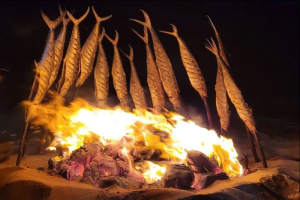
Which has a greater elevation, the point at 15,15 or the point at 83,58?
the point at 15,15

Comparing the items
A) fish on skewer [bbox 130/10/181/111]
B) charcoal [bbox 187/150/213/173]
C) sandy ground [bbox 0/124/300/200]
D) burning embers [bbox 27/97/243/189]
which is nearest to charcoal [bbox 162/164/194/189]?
burning embers [bbox 27/97/243/189]

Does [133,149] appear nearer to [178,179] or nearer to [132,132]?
[132,132]

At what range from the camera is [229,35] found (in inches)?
392

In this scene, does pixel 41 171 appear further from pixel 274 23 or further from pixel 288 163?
pixel 274 23

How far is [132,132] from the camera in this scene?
6.00 m

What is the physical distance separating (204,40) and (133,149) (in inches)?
225

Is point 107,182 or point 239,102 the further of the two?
point 239,102

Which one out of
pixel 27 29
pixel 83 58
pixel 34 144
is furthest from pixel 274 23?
pixel 34 144

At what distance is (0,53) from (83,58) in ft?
6.77

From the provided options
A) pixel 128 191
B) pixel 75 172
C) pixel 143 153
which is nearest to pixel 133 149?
pixel 143 153

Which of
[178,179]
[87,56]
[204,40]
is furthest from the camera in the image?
[204,40]

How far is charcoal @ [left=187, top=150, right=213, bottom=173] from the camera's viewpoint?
5.09 metres

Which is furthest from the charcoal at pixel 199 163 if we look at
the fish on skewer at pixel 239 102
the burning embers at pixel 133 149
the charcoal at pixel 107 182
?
the charcoal at pixel 107 182

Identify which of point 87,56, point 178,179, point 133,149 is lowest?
point 178,179
